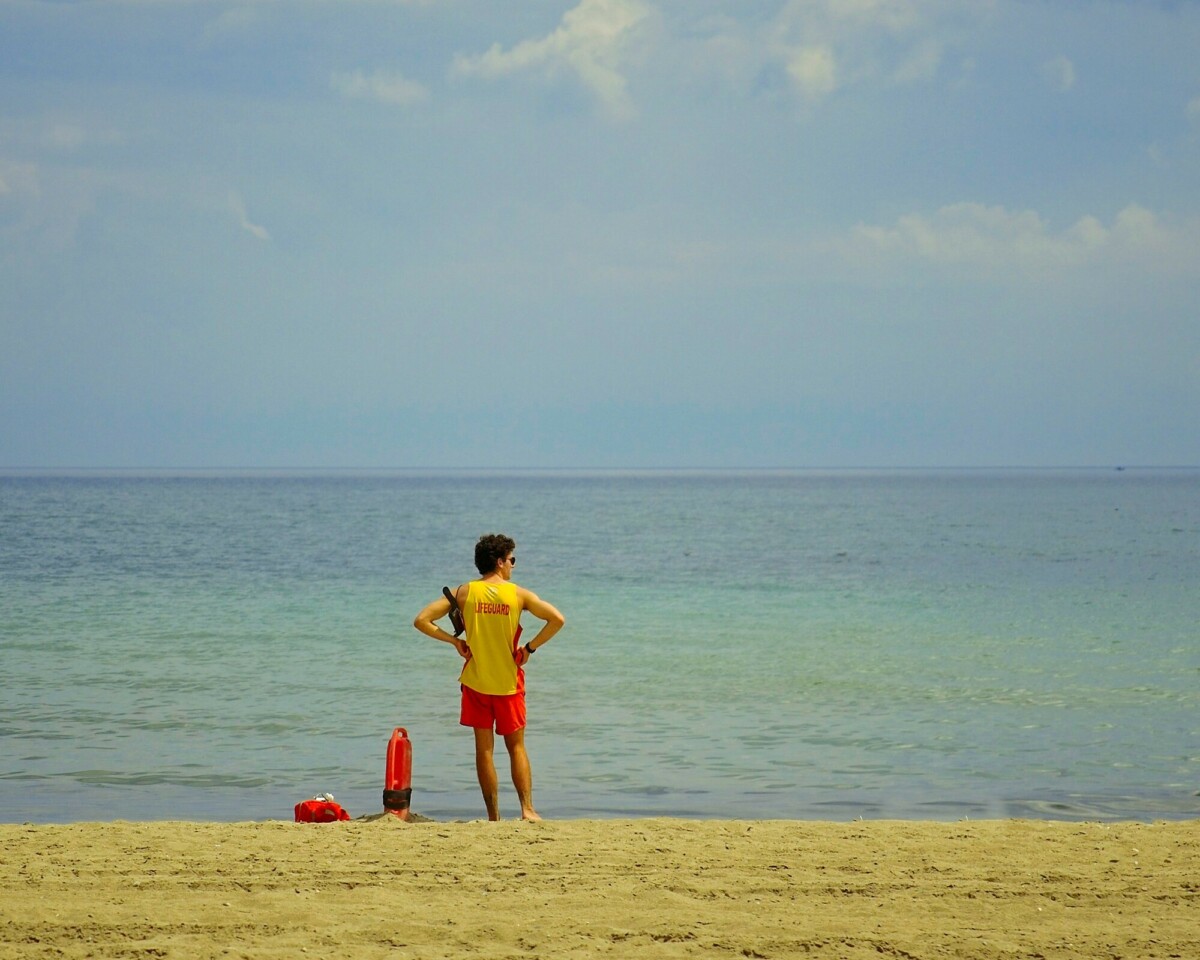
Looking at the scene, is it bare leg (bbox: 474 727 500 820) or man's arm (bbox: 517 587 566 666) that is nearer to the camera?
man's arm (bbox: 517 587 566 666)

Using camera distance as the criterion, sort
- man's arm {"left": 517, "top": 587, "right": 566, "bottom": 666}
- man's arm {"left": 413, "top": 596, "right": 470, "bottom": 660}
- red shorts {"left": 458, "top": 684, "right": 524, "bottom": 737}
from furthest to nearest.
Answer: red shorts {"left": 458, "top": 684, "right": 524, "bottom": 737}, man's arm {"left": 517, "top": 587, "right": 566, "bottom": 666}, man's arm {"left": 413, "top": 596, "right": 470, "bottom": 660}

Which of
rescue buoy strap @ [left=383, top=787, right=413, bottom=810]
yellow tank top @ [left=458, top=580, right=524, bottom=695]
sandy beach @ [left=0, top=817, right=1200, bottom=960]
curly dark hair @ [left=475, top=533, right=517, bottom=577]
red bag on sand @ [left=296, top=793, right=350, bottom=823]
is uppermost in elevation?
curly dark hair @ [left=475, top=533, right=517, bottom=577]

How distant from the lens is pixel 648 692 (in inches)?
565

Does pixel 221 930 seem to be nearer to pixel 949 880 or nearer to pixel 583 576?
pixel 949 880

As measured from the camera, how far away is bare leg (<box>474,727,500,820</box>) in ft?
26.4

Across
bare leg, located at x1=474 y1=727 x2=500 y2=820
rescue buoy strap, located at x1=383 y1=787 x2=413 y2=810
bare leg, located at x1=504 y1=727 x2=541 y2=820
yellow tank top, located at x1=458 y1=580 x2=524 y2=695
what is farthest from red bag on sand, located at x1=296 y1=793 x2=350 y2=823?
yellow tank top, located at x1=458 y1=580 x2=524 y2=695

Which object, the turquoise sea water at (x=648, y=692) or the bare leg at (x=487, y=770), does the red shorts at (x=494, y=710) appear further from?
→ the turquoise sea water at (x=648, y=692)

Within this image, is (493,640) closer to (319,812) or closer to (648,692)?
(319,812)

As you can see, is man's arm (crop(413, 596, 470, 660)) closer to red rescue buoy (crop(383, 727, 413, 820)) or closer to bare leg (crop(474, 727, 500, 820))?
bare leg (crop(474, 727, 500, 820))

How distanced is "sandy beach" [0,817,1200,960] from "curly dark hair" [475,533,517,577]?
1.58 meters

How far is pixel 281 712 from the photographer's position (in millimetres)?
13102

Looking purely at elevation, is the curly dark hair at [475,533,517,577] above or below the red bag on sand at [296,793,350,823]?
above

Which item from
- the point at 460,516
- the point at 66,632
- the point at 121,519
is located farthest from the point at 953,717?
the point at 460,516

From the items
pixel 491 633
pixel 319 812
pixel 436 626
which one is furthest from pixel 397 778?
pixel 491 633
